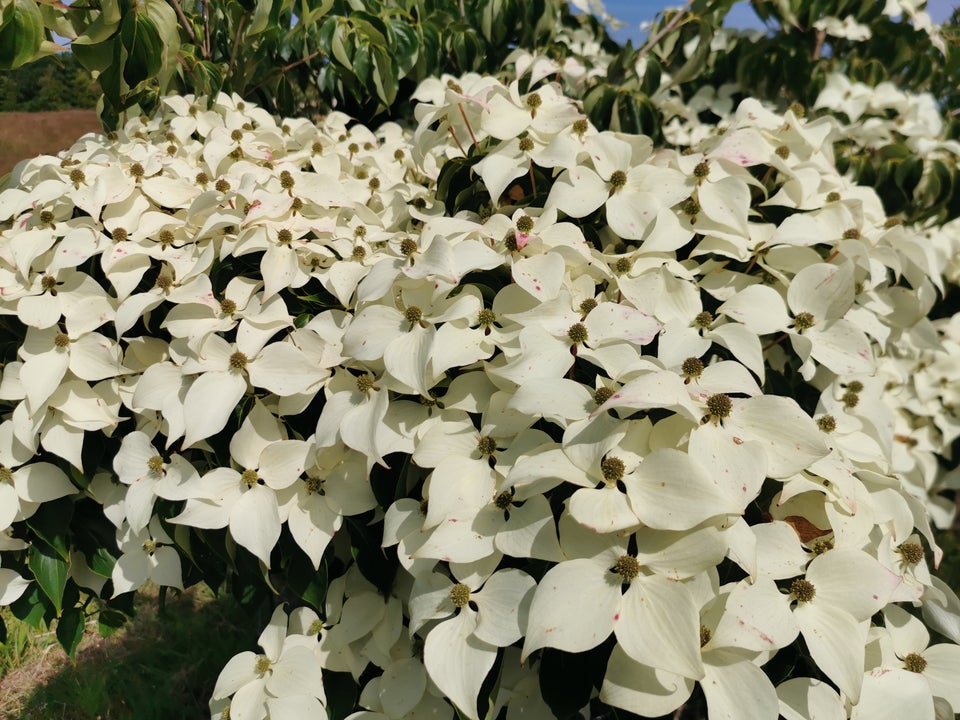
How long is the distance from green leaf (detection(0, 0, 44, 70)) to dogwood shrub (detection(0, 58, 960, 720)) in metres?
0.19

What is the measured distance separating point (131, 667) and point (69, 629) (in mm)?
983

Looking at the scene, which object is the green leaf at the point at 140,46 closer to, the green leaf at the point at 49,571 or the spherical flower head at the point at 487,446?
the green leaf at the point at 49,571

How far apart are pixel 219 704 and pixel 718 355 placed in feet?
3.20

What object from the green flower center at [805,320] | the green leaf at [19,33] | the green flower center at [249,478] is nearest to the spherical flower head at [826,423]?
the green flower center at [805,320]

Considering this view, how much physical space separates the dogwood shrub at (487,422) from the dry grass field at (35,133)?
2.20ft

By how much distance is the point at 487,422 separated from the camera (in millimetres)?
953

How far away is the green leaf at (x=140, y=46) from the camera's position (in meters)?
1.33

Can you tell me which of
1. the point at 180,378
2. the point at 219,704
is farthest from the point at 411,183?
the point at 219,704

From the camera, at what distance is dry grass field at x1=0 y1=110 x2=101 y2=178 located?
1929 millimetres

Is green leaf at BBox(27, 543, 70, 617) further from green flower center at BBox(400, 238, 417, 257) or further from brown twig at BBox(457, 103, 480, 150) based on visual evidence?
brown twig at BBox(457, 103, 480, 150)

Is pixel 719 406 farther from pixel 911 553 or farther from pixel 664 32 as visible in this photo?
pixel 664 32

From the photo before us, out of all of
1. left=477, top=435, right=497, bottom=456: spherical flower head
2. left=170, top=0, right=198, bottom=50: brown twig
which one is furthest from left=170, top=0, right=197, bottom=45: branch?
left=477, top=435, right=497, bottom=456: spherical flower head

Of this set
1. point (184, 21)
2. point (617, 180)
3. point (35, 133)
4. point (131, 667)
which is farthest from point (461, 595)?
point (35, 133)

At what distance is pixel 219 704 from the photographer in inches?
45.1
